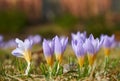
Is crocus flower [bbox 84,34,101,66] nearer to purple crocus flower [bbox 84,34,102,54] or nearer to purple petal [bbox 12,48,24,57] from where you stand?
purple crocus flower [bbox 84,34,102,54]

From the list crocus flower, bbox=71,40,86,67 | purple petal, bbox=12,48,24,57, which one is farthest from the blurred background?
crocus flower, bbox=71,40,86,67

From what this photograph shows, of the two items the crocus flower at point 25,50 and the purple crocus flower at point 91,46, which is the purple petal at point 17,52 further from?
the purple crocus flower at point 91,46

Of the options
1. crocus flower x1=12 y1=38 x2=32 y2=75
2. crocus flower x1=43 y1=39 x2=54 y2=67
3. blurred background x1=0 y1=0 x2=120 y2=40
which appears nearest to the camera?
crocus flower x1=43 y1=39 x2=54 y2=67

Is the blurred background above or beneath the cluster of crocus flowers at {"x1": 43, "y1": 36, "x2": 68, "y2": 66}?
above

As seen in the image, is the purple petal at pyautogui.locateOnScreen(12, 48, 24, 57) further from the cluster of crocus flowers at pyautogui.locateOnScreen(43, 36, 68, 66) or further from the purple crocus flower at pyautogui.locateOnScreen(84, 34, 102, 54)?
the purple crocus flower at pyautogui.locateOnScreen(84, 34, 102, 54)

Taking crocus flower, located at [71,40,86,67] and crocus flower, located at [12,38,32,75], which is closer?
crocus flower, located at [71,40,86,67]

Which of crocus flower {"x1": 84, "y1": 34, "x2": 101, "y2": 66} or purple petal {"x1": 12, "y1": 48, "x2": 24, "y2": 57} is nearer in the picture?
crocus flower {"x1": 84, "y1": 34, "x2": 101, "y2": 66}

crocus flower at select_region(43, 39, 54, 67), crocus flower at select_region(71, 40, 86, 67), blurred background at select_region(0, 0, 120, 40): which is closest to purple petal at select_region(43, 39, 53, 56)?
crocus flower at select_region(43, 39, 54, 67)

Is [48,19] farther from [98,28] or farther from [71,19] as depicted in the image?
[98,28]

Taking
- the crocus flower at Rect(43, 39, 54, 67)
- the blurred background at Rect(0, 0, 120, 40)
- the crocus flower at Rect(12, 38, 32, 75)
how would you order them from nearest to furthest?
the crocus flower at Rect(43, 39, 54, 67) → the crocus flower at Rect(12, 38, 32, 75) → the blurred background at Rect(0, 0, 120, 40)
